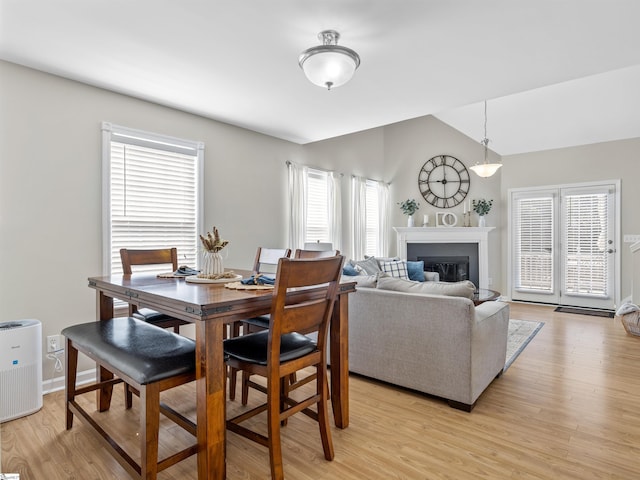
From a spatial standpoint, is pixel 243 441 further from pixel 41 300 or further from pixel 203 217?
pixel 203 217

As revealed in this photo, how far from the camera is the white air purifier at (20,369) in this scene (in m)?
2.29

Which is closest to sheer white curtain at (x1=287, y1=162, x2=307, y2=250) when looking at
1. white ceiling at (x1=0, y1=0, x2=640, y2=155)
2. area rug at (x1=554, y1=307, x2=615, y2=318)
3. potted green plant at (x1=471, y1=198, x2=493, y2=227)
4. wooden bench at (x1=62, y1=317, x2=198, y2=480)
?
white ceiling at (x1=0, y1=0, x2=640, y2=155)

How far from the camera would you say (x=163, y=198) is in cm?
349

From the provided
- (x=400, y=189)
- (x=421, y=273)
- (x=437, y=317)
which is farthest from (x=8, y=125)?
(x=400, y=189)

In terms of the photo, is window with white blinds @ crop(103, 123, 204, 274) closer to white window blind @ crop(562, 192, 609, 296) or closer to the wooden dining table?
the wooden dining table

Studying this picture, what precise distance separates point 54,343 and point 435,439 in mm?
2852

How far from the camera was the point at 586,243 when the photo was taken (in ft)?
18.1

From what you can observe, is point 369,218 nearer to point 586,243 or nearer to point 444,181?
point 444,181

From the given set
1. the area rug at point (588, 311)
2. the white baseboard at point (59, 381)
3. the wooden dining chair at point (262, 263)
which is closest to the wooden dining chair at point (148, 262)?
the wooden dining chair at point (262, 263)

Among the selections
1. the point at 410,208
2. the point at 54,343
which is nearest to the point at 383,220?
the point at 410,208

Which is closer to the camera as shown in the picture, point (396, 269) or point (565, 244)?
point (396, 269)

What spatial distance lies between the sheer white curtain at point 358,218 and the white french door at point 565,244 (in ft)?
8.17

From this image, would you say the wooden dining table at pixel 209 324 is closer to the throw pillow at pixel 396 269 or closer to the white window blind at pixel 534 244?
the throw pillow at pixel 396 269

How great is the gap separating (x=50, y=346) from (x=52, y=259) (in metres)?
0.67
